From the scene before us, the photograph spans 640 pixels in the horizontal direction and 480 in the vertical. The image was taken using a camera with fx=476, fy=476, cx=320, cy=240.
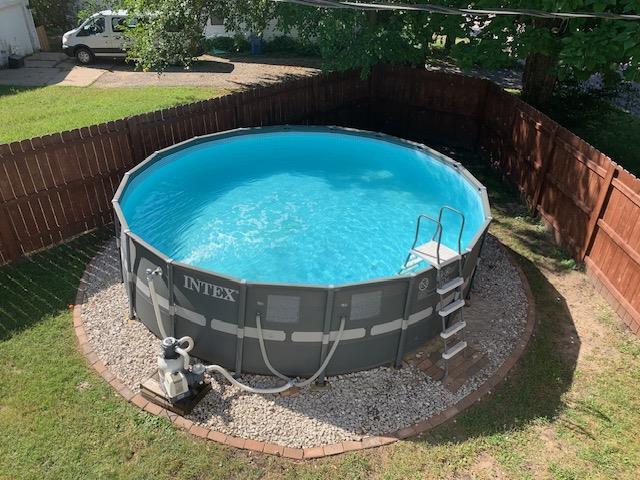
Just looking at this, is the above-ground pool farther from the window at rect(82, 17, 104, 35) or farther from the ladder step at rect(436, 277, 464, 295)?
the window at rect(82, 17, 104, 35)

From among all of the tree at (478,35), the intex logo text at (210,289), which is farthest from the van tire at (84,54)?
the intex logo text at (210,289)

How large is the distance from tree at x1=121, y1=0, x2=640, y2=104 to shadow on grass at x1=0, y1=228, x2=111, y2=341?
938cm

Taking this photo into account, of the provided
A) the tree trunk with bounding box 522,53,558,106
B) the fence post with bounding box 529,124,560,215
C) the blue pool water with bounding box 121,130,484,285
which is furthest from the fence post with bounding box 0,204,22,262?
the tree trunk with bounding box 522,53,558,106

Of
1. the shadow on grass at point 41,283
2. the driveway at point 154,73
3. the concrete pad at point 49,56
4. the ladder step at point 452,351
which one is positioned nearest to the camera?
the ladder step at point 452,351

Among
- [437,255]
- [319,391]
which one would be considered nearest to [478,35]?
[437,255]

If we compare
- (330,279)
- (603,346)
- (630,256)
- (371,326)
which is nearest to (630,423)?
(603,346)

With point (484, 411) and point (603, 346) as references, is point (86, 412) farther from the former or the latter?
point (603, 346)

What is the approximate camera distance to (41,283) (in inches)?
384

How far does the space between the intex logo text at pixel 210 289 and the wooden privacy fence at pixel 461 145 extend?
5208 millimetres

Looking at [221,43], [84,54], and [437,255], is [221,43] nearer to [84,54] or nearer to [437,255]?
[84,54]

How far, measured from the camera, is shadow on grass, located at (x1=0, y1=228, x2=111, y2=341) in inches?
350

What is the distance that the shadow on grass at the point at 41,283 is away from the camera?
8.89 meters

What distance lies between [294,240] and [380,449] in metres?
5.73

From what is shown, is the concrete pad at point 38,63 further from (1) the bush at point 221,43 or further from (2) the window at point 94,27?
(1) the bush at point 221,43
